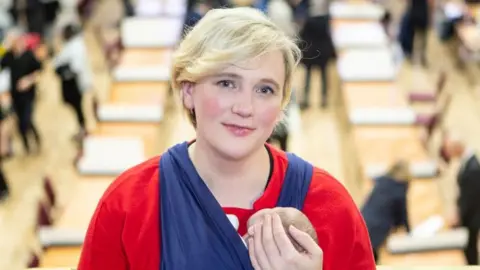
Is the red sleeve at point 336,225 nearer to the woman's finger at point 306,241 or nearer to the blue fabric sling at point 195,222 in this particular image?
the blue fabric sling at point 195,222

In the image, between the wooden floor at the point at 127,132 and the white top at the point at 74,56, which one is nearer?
the wooden floor at the point at 127,132

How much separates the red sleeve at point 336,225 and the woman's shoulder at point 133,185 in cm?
38

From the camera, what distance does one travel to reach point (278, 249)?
1.49 metres

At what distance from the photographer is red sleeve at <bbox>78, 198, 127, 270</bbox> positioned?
170 cm

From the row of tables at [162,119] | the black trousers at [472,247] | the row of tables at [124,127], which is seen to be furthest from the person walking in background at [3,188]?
the black trousers at [472,247]

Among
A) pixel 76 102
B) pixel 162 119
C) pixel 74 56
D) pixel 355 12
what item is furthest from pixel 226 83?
pixel 355 12

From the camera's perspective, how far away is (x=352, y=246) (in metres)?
1.75

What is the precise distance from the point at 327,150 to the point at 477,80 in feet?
9.14

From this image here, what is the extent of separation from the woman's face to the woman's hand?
206 mm

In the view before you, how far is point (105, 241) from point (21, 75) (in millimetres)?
5573

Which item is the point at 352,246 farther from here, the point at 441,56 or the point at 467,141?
the point at 441,56

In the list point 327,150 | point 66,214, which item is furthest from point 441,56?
point 66,214

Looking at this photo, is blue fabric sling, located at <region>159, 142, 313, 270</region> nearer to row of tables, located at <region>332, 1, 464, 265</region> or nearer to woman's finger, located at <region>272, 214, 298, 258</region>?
woman's finger, located at <region>272, 214, 298, 258</region>

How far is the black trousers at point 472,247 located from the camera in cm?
470
